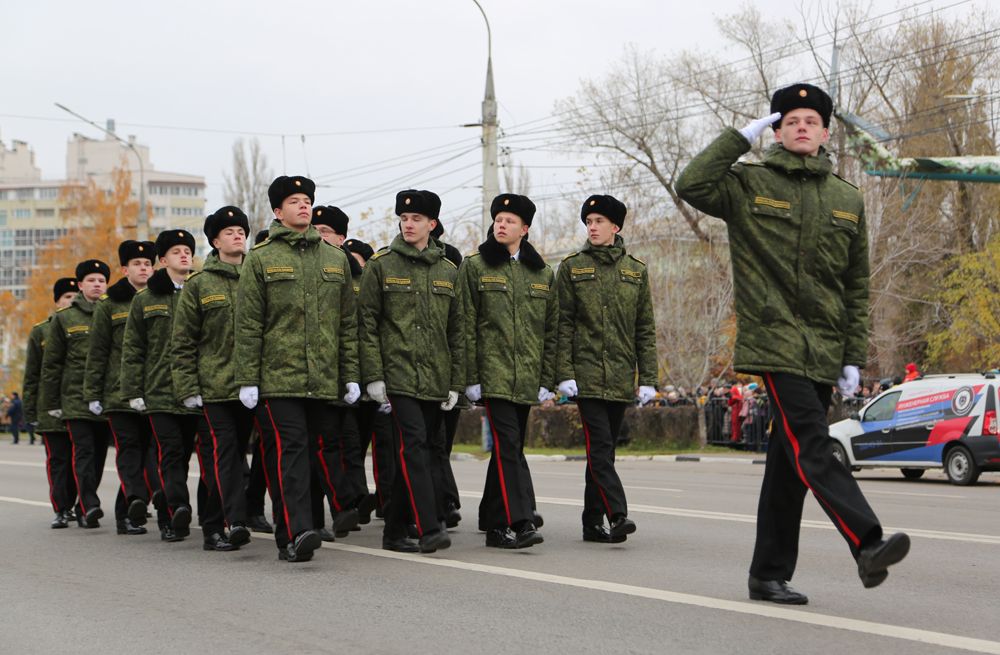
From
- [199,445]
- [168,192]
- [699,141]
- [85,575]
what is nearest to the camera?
[85,575]

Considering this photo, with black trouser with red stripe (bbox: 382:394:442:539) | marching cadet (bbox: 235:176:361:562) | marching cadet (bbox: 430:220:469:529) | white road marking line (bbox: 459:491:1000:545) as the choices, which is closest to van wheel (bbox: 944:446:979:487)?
white road marking line (bbox: 459:491:1000:545)

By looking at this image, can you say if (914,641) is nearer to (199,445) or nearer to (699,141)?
(199,445)

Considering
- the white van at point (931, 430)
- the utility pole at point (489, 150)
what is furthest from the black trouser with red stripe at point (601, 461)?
the utility pole at point (489, 150)

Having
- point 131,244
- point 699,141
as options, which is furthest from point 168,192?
point 131,244

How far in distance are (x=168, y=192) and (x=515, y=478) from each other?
131 m

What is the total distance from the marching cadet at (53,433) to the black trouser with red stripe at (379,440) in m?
2.74

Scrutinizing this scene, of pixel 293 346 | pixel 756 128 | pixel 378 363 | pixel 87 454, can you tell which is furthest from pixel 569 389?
pixel 87 454

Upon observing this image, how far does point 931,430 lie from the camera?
648 inches

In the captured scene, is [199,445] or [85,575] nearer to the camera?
[85,575]

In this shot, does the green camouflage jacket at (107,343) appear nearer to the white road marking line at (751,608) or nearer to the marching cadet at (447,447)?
the marching cadet at (447,447)

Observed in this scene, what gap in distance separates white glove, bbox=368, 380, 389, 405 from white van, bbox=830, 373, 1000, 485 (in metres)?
10.8

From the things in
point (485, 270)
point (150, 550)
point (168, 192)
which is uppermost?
point (168, 192)

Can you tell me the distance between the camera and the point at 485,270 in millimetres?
7727

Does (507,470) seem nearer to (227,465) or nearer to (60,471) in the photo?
(227,465)
